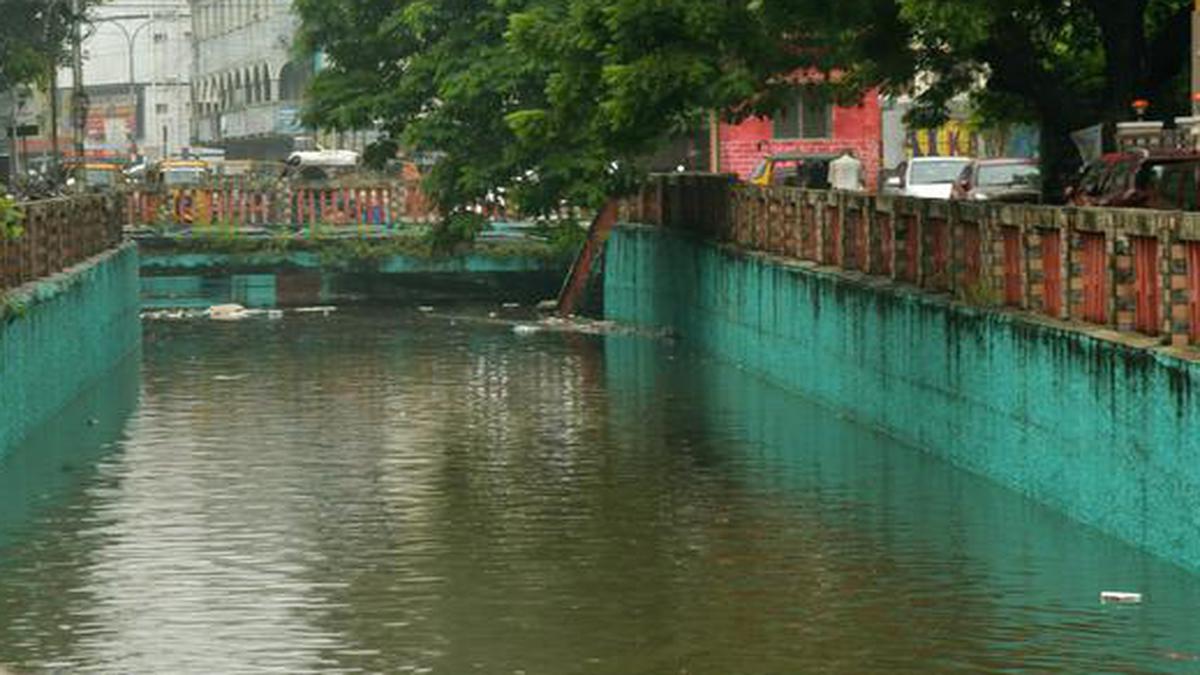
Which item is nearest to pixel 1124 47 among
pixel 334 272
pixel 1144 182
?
pixel 1144 182

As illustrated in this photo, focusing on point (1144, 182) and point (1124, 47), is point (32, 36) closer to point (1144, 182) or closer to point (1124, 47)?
point (1124, 47)

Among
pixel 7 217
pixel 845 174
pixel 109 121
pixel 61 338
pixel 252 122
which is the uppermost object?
pixel 109 121

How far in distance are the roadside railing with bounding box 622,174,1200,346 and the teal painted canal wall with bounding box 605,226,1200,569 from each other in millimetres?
318

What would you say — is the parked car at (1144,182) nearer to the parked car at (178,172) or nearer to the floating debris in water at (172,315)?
the floating debris in water at (172,315)

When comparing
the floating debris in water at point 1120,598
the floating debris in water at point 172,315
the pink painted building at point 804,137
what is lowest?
the floating debris in water at point 1120,598

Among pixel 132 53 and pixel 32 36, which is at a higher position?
pixel 132 53

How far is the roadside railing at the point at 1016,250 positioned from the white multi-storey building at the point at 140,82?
128943 mm

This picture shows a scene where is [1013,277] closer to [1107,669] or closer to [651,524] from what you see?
[651,524]

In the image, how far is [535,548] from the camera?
2309cm

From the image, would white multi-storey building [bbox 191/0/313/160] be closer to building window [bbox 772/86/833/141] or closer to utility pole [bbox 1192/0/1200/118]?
building window [bbox 772/86/833/141]

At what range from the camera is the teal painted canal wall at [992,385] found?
20.3 metres

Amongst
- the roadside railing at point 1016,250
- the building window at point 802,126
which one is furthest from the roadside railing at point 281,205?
the roadside railing at point 1016,250

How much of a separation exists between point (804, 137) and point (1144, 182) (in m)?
53.0

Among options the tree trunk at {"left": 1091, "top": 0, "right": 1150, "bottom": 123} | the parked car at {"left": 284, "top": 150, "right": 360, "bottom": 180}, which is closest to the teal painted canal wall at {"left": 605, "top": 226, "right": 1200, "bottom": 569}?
the tree trunk at {"left": 1091, "top": 0, "right": 1150, "bottom": 123}
